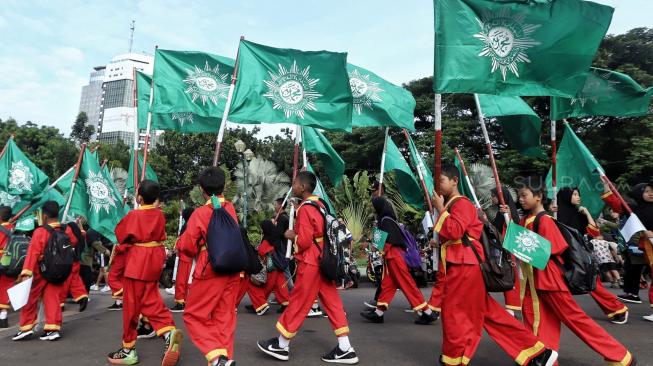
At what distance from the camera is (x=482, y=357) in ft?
15.9

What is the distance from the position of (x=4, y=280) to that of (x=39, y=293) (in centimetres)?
133

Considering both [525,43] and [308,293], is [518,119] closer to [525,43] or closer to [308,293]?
Answer: [525,43]

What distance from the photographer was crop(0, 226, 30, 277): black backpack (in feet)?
20.5

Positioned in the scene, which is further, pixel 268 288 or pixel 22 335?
pixel 268 288

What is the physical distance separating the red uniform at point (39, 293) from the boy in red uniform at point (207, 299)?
2.42 metres

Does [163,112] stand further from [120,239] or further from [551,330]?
[551,330]

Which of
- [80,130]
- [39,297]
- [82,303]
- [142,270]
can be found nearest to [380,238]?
[142,270]

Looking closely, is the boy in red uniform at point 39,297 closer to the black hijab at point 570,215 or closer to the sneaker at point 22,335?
the sneaker at point 22,335

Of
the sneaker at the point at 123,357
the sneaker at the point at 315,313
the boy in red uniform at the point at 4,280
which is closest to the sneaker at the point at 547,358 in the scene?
the sneaker at the point at 123,357

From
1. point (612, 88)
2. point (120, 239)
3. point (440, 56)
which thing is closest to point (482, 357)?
point (440, 56)

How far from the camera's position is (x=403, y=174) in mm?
10375

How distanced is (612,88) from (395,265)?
4705 mm

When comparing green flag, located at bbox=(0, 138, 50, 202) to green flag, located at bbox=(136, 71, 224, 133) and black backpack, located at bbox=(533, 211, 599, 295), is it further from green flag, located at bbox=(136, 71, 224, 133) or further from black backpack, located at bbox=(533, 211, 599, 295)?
black backpack, located at bbox=(533, 211, 599, 295)

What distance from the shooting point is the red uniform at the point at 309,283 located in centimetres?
466
